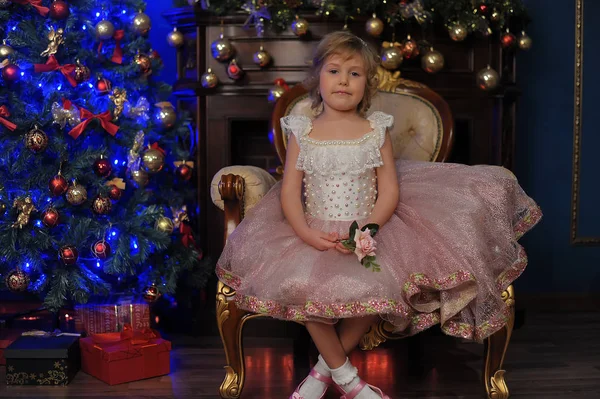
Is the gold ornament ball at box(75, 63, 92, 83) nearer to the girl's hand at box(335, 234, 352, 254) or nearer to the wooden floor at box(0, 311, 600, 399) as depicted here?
the wooden floor at box(0, 311, 600, 399)

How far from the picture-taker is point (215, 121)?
396cm

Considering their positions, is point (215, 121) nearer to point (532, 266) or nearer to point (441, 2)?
point (441, 2)

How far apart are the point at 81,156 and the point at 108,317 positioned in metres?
0.72

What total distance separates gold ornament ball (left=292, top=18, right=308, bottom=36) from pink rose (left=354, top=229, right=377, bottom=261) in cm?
159

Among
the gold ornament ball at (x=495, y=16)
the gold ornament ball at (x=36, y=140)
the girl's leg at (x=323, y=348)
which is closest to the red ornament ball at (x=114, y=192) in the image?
the gold ornament ball at (x=36, y=140)

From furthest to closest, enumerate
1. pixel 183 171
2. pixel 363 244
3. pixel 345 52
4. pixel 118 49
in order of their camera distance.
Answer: pixel 183 171 < pixel 118 49 < pixel 345 52 < pixel 363 244

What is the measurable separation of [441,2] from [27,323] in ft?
8.42

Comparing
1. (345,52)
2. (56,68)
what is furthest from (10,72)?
(345,52)

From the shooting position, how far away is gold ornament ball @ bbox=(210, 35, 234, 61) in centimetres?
381

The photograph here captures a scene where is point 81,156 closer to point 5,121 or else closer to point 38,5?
point 5,121

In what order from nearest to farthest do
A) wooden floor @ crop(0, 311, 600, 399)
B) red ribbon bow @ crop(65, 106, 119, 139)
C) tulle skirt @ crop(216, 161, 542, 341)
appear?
tulle skirt @ crop(216, 161, 542, 341), wooden floor @ crop(0, 311, 600, 399), red ribbon bow @ crop(65, 106, 119, 139)

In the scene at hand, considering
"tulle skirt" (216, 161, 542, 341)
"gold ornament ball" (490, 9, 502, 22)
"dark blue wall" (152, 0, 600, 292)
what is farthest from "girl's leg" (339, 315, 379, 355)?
"dark blue wall" (152, 0, 600, 292)

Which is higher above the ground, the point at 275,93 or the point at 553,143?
the point at 275,93

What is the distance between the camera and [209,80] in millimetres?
3844
